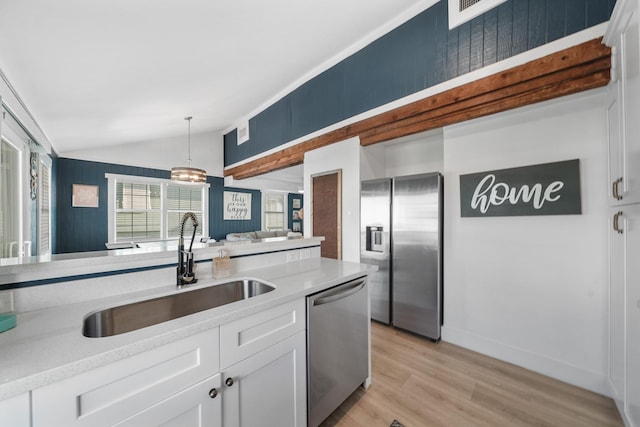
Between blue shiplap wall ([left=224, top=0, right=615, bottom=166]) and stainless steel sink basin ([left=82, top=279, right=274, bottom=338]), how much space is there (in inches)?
95.9

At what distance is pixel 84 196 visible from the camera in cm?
451

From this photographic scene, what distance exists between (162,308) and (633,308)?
252 centimetres

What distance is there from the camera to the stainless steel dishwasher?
1412 millimetres

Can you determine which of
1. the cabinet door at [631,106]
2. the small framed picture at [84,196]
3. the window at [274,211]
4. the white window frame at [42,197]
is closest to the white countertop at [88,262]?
the cabinet door at [631,106]

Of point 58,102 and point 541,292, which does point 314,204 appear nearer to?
point 541,292

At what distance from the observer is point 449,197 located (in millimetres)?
2656

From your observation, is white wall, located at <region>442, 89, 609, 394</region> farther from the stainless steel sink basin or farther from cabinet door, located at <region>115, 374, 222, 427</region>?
cabinet door, located at <region>115, 374, 222, 427</region>

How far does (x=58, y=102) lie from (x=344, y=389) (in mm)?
3650

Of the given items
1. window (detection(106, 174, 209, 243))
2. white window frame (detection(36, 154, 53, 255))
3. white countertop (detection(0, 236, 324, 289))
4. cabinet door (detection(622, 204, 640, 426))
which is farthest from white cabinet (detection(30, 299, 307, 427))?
window (detection(106, 174, 209, 243))

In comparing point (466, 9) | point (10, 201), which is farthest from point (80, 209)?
point (466, 9)

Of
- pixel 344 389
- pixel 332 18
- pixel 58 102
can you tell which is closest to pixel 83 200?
pixel 58 102

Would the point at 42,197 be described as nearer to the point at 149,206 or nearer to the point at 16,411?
the point at 149,206

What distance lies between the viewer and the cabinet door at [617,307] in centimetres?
151

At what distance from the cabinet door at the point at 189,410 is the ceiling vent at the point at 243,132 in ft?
16.8
